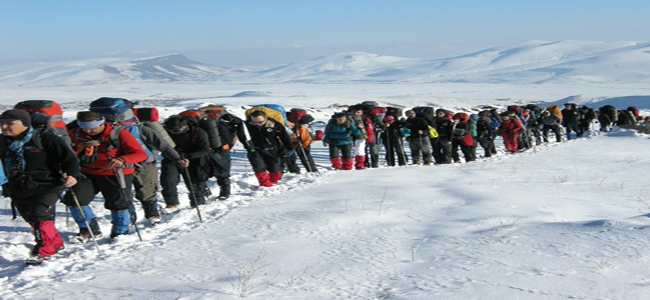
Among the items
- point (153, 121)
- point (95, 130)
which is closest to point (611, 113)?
point (153, 121)

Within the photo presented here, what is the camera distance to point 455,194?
6938 millimetres

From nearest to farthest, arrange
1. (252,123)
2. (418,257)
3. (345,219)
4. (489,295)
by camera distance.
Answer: (489,295), (418,257), (345,219), (252,123)

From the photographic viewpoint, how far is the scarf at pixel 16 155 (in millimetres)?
5254

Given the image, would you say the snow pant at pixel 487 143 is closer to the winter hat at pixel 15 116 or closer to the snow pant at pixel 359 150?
the snow pant at pixel 359 150

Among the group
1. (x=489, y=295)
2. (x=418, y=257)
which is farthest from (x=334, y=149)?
(x=489, y=295)

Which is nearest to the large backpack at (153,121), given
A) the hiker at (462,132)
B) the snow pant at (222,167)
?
the snow pant at (222,167)

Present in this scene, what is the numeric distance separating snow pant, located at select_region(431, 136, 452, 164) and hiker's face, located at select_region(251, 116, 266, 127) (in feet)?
17.6

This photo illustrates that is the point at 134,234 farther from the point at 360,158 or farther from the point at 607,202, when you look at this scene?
the point at 360,158

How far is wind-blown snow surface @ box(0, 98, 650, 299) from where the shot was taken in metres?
3.67

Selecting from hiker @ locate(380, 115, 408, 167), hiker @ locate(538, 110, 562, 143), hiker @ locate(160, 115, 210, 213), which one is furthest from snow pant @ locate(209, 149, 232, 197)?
hiker @ locate(538, 110, 562, 143)

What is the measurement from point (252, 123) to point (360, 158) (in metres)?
3.09

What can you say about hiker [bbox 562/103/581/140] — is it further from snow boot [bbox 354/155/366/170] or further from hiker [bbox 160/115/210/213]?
hiker [bbox 160/115/210/213]

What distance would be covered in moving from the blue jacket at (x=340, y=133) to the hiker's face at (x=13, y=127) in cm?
692

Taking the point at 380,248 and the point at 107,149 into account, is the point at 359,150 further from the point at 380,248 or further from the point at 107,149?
the point at 380,248
